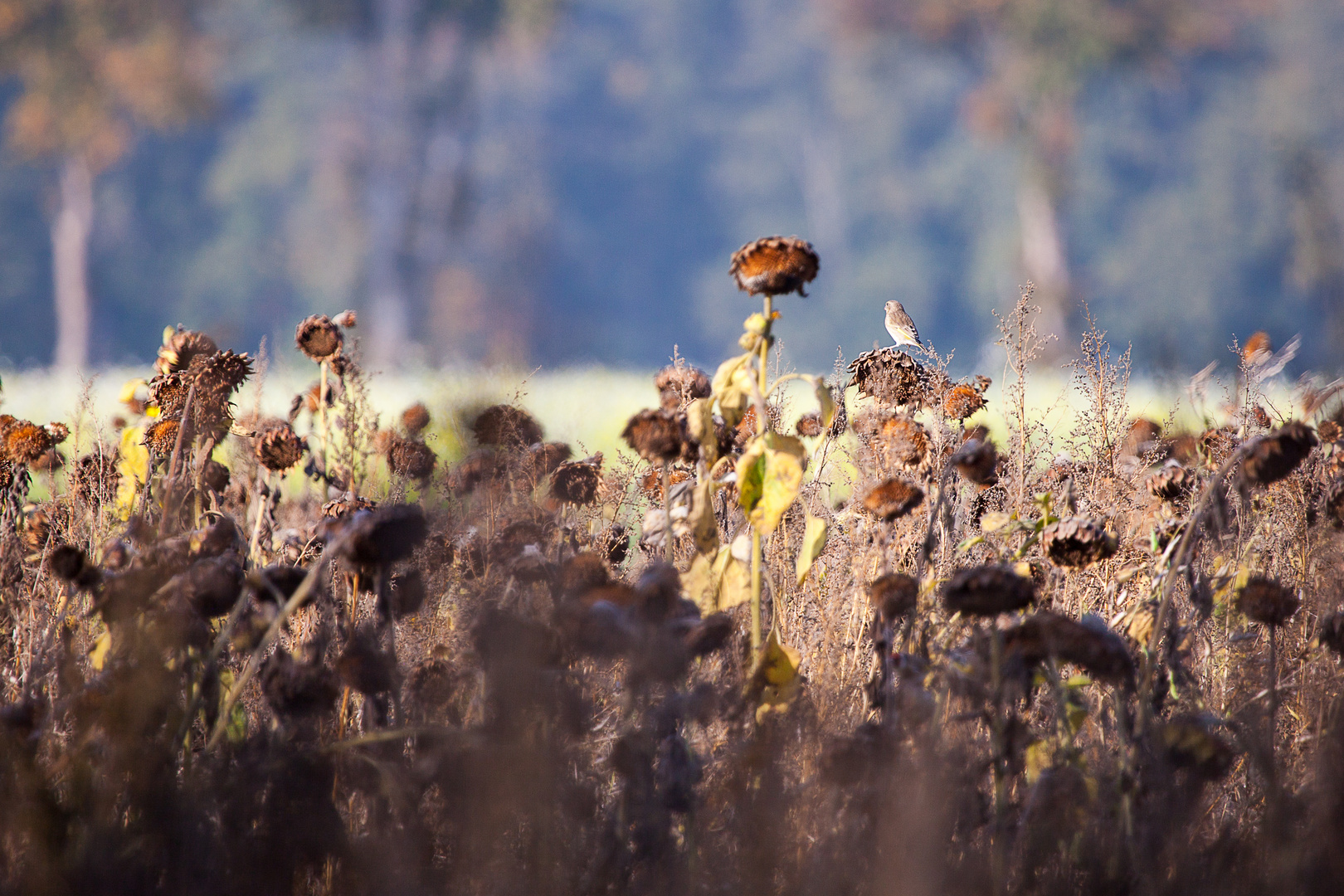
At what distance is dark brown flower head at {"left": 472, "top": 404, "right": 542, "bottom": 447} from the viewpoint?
2.12 meters

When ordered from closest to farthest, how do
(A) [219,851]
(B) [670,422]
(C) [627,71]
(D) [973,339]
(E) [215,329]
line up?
(A) [219,851]
(B) [670,422]
(E) [215,329]
(D) [973,339]
(C) [627,71]

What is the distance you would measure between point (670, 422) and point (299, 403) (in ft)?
3.86

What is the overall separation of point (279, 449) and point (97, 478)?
717 mm

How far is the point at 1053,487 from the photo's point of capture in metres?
2.51

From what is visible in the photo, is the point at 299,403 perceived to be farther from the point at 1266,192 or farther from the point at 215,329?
the point at 1266,192

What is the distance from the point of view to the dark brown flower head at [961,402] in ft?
7.66

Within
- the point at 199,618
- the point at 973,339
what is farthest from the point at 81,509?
the point at 973,339

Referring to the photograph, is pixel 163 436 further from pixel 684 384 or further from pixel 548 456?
pixel 684 384

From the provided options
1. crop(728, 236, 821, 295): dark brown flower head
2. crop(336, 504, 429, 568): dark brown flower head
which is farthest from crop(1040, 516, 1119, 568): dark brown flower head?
crop(336, 504, 429, 568): dark brown flower head

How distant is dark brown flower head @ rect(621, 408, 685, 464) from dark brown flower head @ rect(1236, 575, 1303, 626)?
0.81 m

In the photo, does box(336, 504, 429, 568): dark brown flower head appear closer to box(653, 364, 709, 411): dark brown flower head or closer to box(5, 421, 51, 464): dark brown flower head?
box(653, 364, 709, 411): dark brown flower head

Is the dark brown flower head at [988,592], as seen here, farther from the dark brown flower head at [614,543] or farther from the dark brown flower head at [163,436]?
the dark brown flower head at [163,436]

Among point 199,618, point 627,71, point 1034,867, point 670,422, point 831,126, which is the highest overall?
point 627,71

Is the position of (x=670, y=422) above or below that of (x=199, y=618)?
above
